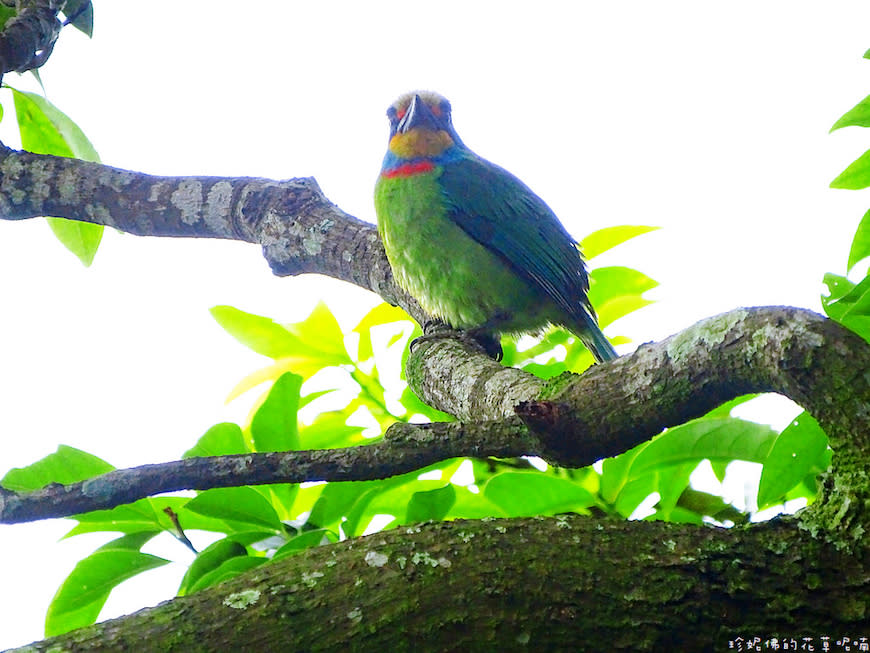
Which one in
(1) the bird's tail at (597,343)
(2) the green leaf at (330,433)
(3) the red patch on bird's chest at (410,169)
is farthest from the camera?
(3) the red patch on bird's chest at (410,169)

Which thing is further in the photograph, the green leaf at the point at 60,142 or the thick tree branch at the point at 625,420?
the green leaf at the point at 60,142

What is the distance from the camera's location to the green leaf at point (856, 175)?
1.50 m

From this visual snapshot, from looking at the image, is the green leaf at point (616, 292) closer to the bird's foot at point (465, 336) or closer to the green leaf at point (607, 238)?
the green leaf at point (607, 238)

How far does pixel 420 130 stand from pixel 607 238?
3.86ft

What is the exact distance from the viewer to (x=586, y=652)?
39.6 inches

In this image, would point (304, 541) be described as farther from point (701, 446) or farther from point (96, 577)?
point (701, 446)

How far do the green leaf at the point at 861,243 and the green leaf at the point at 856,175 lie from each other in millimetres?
100

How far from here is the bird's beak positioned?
3201 mm

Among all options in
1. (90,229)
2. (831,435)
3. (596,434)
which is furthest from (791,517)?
(90,229)

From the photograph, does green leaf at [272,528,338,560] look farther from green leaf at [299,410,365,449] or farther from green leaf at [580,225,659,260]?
green leaf at [580,225,659,260]

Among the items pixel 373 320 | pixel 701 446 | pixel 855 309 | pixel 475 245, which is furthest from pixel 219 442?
pixel 475 245

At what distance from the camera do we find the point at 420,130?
3.20 meters

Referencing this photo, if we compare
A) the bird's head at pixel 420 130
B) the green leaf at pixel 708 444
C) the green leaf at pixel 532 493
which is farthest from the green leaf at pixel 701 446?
the bird's head at pixel 420 130

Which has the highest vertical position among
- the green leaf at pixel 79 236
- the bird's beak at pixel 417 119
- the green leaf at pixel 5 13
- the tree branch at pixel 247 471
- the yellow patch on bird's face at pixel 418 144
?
the green leaf at pixel 5 13
